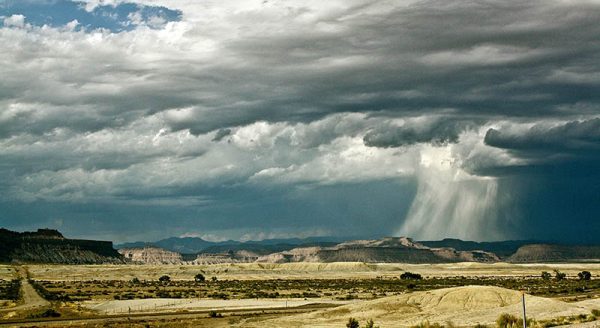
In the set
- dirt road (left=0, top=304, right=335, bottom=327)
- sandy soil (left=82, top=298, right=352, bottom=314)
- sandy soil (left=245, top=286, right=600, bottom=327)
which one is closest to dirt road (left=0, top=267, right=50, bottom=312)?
sandy soil (left=82, top=298, right=352, bottom=314)

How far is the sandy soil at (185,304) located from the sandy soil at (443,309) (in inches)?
761

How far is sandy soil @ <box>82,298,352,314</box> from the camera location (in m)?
84.6

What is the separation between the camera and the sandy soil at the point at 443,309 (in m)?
58.3

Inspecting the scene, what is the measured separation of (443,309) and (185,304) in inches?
1582

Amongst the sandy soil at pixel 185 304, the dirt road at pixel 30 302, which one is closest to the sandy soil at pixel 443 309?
the sandy soil at pixel 185 304

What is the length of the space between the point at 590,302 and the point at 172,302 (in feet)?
186

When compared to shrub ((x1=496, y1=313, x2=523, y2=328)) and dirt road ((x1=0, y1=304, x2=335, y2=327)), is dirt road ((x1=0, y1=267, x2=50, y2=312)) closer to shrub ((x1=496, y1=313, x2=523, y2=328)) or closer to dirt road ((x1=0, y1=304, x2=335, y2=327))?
dirt road ((x1=0, y1=304, x2=335, y2=327))

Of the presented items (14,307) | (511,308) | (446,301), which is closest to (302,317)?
(446,301)

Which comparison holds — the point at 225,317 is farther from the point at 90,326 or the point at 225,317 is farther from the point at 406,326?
the point at 406,326

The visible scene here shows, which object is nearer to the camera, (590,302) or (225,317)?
(590,302)

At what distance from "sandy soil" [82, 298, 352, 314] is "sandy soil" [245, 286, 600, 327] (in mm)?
19318

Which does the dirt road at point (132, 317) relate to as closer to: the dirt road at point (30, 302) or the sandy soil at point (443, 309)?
the sandy soil at point (443, 309)

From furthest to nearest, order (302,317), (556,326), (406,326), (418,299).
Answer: (418,299) → (302,317) → (406,326) → (556,326)

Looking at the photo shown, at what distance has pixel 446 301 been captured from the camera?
221ft
